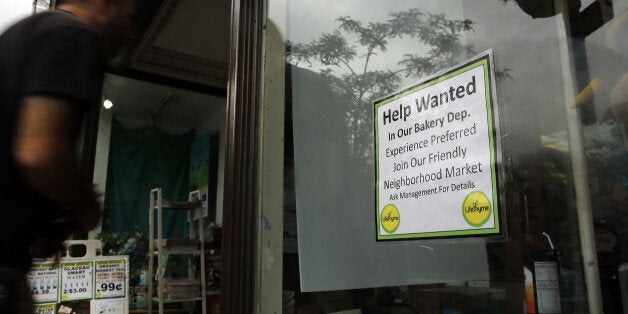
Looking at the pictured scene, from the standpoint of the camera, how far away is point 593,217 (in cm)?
103

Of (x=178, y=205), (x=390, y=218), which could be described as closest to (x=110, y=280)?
(x=178, y=205)

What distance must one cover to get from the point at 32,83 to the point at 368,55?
116 centimetres

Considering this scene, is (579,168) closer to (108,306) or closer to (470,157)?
(470,157)

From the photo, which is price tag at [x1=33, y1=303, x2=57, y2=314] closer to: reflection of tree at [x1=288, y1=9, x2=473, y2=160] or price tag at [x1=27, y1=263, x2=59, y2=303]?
price tag at [x1=27, y1=263, x2=59, y2=303]

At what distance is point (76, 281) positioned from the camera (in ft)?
10.1

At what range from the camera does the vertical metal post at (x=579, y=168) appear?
1022 mm

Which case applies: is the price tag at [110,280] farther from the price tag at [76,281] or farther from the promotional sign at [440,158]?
the promotional sign at [440,158]

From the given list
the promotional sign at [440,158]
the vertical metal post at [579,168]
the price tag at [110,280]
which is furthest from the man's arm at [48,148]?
the price tag at [110,280]

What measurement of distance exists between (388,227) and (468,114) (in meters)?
0.43

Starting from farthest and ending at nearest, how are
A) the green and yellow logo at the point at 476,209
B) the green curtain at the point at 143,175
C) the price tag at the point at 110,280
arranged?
the green curtain at the point at 143,175
the price tag at the point at 110,280
the green and yellow logo at the point at 476,209

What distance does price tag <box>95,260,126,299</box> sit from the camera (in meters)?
3.15

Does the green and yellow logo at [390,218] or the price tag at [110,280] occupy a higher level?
the green and yellow logo at [390,218]

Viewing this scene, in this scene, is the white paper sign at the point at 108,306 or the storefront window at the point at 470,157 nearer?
the storefront window at the point at 470,157

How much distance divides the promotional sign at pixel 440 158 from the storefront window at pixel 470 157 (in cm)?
2
